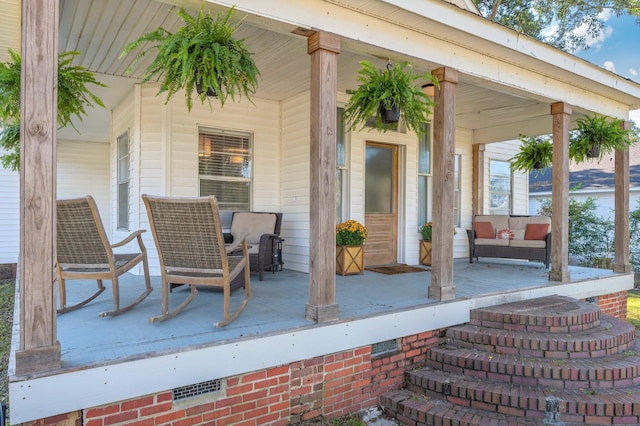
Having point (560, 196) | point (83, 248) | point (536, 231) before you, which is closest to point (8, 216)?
point (83, 248)

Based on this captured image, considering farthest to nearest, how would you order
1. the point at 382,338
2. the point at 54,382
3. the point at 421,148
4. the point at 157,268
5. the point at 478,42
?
the point at 421,148 → the point at 157,268 → the point at 478,42 → the point at 382,338 → the point at 54,382

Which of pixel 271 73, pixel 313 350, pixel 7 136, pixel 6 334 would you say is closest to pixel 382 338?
pixel 313 350

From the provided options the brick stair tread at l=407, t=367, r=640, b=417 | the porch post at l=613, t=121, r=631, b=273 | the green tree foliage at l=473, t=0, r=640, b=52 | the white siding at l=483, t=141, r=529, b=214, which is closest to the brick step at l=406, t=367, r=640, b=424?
the brick stair tread at l=407, t=367, r=640, b=417

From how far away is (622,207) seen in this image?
20.0 ft

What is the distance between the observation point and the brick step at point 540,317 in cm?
360

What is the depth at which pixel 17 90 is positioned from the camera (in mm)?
3457

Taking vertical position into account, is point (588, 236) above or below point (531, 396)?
above

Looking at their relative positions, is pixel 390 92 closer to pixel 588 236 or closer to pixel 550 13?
pixel 588 236

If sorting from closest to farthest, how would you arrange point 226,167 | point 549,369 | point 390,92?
point 549,369 → point 390,92 → point 226,167

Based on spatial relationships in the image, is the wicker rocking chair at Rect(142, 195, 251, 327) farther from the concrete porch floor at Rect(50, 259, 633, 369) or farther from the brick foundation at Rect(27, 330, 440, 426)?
the brick foundation at Rect(27, 330, 440, 426)

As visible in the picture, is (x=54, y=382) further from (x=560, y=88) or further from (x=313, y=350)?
(x=560, y=88)

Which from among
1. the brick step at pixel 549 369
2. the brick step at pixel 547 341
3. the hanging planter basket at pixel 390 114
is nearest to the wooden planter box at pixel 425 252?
the brick step at pixel 547 341

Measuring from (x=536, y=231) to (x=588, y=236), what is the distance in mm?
4549

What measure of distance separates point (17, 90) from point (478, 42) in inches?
165
